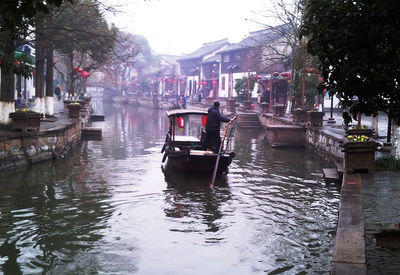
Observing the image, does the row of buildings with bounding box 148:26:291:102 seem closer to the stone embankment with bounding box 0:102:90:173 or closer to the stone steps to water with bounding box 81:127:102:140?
the stone steps to water with bounding box 81:127:102:140

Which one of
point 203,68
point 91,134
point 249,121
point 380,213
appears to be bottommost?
point 380,213

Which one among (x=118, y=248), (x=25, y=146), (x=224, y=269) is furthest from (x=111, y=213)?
(x=25, y=146)

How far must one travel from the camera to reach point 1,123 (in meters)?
13.6

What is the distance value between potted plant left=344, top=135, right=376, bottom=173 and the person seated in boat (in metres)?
3.80

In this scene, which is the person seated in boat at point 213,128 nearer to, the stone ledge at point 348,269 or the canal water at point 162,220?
the canal water at point 162,220

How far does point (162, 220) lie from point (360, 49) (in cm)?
510

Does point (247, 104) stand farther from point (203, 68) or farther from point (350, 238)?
point (350, 238)

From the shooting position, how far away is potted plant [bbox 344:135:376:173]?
1002 centimetres

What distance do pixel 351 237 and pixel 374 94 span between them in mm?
1904

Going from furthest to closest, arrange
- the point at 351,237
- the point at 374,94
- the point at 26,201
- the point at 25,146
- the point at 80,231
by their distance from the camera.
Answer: the point at 25,146, the point at 26,201, the point at 80,231, the point at 351,237, the point at 374,94

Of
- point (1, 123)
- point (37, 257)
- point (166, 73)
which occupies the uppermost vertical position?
point (166, 73)

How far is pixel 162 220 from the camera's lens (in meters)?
8.34

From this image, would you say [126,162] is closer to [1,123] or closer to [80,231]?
[1,123]

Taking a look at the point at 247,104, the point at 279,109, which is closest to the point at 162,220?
the point at 279,109
